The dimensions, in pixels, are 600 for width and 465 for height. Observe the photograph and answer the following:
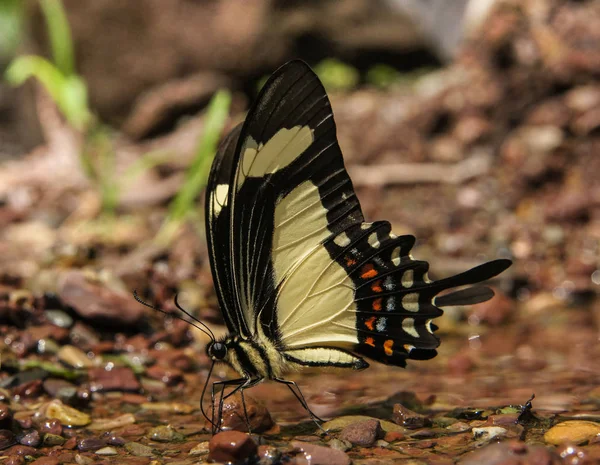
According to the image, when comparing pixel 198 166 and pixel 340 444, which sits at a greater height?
pixel 198 166

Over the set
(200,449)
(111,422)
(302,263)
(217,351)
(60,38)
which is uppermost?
(60,38)

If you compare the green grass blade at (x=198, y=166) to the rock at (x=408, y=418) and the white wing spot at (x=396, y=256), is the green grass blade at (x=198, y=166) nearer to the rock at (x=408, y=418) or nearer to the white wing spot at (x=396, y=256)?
the white wing spot at (x=396, y=256)

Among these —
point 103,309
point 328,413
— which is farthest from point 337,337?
point 103,309

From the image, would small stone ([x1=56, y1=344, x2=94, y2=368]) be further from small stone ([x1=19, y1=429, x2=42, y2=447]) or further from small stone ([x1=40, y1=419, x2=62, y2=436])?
small stone ([x1=19, y1=429, x2=42, y2=447])

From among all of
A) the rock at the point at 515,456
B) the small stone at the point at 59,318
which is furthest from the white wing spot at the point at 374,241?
the small stone at the point at 59,318

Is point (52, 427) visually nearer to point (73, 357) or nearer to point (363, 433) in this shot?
point (73, 357)

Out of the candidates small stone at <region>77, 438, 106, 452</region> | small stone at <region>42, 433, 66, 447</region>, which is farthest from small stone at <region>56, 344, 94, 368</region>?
small stone at <region>77, 438, 106, 452</region>

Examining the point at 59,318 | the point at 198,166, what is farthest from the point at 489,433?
the point at 198,166
